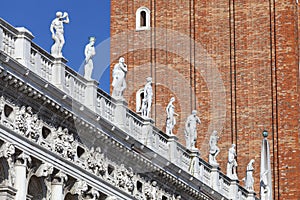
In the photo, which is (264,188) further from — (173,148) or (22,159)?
(22,159)

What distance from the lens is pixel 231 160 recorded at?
52.3 meters

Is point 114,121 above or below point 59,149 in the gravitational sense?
above

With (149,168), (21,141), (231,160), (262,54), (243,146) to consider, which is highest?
(262,54)

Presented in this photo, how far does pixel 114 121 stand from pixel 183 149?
654 centimetres

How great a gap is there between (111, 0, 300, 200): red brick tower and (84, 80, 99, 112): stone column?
73.9 ft

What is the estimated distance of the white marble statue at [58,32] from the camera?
3716cm

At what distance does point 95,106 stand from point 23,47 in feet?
15.4

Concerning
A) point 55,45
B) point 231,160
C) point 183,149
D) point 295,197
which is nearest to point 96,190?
point 55,45

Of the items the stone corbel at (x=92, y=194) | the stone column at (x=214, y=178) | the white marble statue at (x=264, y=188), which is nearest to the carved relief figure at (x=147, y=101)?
the stone corbel at (x=92, y=194)

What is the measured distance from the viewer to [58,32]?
37.1m

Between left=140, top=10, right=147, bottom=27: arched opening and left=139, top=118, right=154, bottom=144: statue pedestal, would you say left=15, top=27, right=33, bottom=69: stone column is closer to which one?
left=139, top=118, right=154, bottom=144: statue pedestal

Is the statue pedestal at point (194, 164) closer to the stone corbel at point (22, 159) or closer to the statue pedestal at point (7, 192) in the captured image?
the stone corbel at point (22, 159)

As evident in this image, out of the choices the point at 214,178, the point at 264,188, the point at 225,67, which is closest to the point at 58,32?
the point at 214,178

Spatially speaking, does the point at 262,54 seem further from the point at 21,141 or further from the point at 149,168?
the point at 21,141
